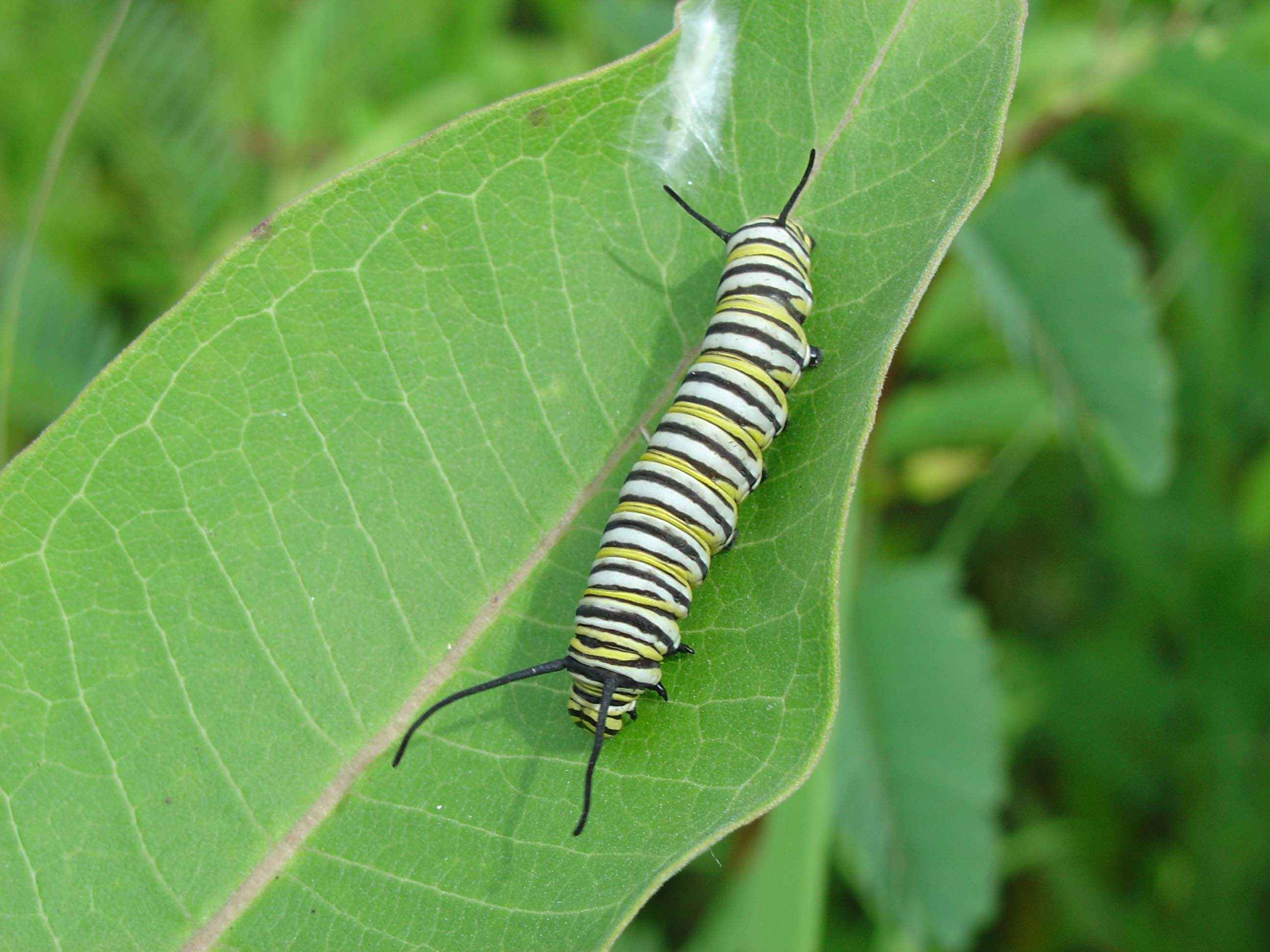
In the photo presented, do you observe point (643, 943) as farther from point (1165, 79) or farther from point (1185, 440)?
point (1165, 79)

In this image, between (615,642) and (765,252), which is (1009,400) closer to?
(765,252)

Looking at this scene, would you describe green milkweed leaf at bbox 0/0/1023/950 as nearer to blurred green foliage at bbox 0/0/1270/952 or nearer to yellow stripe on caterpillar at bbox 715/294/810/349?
yellow stripe on caterpillar at bbox 715/294/810/349

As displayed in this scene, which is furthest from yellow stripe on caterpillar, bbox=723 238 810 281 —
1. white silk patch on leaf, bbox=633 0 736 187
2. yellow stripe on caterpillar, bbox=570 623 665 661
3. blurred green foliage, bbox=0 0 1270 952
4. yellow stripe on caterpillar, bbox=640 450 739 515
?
blurred green foliage, bbox=0 0 1270 952

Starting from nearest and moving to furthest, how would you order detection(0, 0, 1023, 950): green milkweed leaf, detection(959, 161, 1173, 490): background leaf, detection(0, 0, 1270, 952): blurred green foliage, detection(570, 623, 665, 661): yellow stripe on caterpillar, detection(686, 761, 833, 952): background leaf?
detection(0, 0, 1023, 950): green milkweed leaf
detection(570, 623, 665, 661): yellow stripe on caterpillar
detection(686, 761, 833, 952): background leaf
detection(959, 161, 1173, 490): background leaf
detection(0, 0, 1270, 952): blurred green foliage

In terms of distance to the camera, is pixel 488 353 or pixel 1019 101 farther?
pixel 1019 101

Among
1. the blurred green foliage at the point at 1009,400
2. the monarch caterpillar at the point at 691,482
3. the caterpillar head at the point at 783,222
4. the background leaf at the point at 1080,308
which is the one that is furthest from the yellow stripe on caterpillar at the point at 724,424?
the blurred green foliage at the point at 1009,400

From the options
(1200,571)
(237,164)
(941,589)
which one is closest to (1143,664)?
(1200,571)

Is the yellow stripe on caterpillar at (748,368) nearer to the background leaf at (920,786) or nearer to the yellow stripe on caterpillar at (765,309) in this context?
the yellow stripe on caterpillar at (765,309)
